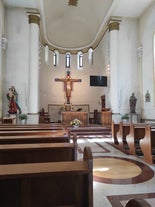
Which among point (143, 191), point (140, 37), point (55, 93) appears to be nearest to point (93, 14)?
point (140, 37)

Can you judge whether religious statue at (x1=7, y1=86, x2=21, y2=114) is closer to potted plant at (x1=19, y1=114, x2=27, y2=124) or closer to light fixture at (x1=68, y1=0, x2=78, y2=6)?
potted plant at (x1=19, y1=114, x2=27, y2=124)

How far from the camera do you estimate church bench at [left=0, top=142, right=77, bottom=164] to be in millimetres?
2018

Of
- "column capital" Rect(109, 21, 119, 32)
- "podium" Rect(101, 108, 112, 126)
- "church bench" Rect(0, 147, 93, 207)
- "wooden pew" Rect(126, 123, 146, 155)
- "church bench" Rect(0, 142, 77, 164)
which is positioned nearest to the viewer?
"church bench" Rect(0, 147, 93, 207)

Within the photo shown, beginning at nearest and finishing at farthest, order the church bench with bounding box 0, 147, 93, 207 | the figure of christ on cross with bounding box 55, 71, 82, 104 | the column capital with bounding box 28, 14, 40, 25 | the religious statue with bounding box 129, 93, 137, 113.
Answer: the church bench with bounding box 0, 147, 93, 207 → the column capital with bounding box 28, 14, 40, 25 → the religious statue with bounding box 129, 93, 137, 113 → the figure of christ on cross with bounding box 55, 71, 82, 104

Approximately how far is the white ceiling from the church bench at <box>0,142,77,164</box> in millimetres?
8897

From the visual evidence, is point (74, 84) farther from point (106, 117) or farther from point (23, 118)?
point (23, 118)

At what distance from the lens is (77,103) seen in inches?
547

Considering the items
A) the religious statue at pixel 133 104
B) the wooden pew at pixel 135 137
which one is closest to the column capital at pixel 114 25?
the religious statue at pixel 133 104

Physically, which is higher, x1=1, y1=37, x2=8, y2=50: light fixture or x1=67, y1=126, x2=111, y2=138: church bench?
x1=1, y1=37, x2=8, y2=50: light fixture

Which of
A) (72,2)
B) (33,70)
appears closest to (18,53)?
(33,70)

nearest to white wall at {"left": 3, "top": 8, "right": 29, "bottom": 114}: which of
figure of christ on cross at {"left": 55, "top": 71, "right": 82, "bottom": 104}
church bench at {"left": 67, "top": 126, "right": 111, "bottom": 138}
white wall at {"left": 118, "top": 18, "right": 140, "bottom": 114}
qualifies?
church bench at {"left": 67, "top": 126, "right": 111, "bottom": 138}

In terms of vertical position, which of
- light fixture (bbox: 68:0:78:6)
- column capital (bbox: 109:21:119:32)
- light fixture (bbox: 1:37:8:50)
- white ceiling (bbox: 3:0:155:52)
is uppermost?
light fixture (bbox: 68:0:78:6)

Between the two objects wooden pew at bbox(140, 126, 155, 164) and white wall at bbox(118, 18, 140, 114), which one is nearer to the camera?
wooden pew at bbox(140, 126, 155, 164)

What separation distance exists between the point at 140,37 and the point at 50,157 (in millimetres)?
10303
